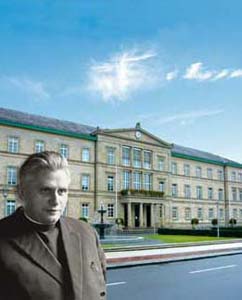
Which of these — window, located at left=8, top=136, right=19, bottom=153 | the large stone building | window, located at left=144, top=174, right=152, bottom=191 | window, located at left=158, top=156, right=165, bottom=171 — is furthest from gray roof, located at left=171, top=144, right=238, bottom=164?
window, located at left=8, top=136, right=19, bottom=153

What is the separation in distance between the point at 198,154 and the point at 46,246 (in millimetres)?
65615

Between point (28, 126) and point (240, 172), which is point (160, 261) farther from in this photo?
point (240, 172)

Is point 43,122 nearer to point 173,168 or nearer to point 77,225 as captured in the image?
point 173,168

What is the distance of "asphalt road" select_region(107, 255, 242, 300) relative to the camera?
9.22m

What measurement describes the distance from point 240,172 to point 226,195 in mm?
5451

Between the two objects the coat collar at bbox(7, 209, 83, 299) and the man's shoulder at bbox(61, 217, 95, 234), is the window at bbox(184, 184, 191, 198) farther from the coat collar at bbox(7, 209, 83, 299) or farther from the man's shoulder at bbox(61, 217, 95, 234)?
the coat collar at bbox(7, 209, 83, 299)

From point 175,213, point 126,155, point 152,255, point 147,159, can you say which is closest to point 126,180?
point 126,155

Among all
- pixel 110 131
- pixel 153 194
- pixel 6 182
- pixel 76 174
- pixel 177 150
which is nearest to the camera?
pixel 6 182

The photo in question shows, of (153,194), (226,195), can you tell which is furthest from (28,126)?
(226,195)

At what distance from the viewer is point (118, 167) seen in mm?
48656

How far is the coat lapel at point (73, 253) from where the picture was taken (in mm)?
1271

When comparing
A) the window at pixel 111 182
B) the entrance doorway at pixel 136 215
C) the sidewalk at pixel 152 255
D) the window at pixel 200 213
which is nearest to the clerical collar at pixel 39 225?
the sidewalk at pixel 152 255

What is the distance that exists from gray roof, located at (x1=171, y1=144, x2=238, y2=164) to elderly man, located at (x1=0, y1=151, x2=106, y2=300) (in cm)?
5742

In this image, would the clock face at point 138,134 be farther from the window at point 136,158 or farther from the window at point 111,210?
the window at point 111,210
